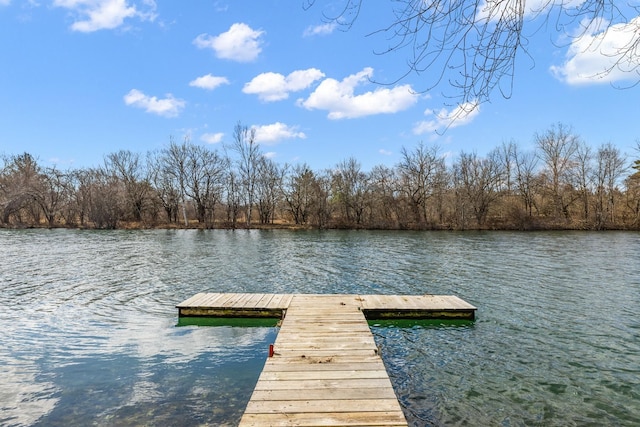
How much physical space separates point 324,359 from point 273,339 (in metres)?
2.51

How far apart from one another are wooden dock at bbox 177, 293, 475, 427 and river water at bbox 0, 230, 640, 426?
0.55m

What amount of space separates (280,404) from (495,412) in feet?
8.58

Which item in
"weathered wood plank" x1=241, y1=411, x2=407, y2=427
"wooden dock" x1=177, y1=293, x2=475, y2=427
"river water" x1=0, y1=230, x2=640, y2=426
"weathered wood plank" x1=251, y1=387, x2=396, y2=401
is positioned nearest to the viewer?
"weathered wood plank" x1=241, y1=411, x2=407, y2=427

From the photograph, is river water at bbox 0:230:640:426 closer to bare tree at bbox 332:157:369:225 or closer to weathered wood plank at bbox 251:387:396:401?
weathered wood plank at bbox 251:387:396:401

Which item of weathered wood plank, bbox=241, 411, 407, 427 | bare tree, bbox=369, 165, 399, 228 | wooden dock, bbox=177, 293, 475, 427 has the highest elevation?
Answer: bare tree, bbox=369, 165, 399, 228

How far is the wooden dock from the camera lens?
10.5 ft

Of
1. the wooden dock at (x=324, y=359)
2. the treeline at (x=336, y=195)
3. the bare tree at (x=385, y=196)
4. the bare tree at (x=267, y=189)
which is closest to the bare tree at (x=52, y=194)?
the treeline at (x=336, y=195)

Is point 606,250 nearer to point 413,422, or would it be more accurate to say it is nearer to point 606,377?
point 606,377

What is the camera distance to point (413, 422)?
399 cm

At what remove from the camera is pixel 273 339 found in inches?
271

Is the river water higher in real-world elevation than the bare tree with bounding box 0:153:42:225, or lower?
lower

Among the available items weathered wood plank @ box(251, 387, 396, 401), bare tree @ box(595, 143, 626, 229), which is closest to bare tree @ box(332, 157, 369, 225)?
bare tree @ box(595, 143, 626, 229)

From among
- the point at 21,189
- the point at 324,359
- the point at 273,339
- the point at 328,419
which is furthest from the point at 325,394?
the point at 21,189

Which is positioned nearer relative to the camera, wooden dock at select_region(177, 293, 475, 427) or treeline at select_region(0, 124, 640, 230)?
wooden dock at select_region(177, 293, 475, 427)
